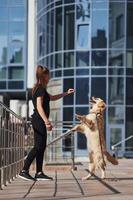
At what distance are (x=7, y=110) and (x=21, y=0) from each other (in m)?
41.6

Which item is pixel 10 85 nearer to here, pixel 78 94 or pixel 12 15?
pixel 12 15

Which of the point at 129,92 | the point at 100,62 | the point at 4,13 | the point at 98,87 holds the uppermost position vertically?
the point at 4,13

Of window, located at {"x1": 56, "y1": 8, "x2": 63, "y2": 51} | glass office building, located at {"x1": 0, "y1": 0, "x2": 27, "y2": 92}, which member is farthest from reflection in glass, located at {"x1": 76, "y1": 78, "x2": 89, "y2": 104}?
glass office building, located at {"x1": 0, "y1": 0, "x2": 27, "y2": 92}

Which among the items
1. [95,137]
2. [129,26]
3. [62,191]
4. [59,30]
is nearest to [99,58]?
[129,26]

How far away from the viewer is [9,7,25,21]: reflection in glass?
50.7 m

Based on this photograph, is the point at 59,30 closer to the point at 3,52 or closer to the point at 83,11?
the point at 83,11

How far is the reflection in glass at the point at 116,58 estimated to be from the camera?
38375 mm

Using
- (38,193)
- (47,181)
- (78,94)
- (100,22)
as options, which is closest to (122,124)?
(78,94)

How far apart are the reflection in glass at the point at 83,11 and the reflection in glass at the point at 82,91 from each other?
3.64 m

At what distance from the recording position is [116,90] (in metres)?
37.9

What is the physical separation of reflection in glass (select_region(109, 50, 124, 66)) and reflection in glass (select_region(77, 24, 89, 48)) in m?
1.61

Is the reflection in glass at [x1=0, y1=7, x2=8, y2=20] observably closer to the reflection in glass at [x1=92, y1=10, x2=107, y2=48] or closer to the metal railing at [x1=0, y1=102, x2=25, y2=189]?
the reflection in glass at [x1=92, y1=10, x2=107, y2=48]

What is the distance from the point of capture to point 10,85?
50594 mm

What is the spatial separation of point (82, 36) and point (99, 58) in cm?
178
